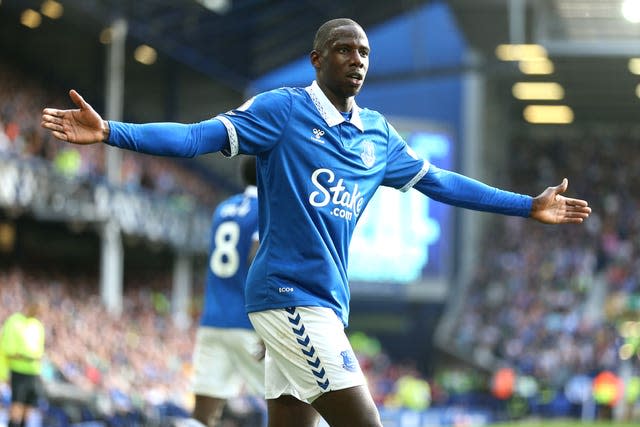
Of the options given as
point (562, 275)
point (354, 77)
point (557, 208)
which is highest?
point (562, 275)

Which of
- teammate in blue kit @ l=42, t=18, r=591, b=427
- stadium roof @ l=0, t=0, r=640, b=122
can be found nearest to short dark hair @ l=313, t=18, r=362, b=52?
teammate in blue kit @ l=42, t=18, r=591, b=427

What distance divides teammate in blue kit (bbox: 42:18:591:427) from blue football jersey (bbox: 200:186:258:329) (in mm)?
3372

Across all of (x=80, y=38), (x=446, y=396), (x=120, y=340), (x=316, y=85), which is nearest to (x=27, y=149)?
(x=120, y=340)

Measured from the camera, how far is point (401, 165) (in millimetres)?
6059

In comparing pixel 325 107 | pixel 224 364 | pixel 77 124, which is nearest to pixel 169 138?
pixel 77 124

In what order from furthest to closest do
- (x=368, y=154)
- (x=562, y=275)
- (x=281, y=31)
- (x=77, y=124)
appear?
(x=562, y=275) < (x=281, y=31) < (x=368, y=154) < (x=77, y=124)

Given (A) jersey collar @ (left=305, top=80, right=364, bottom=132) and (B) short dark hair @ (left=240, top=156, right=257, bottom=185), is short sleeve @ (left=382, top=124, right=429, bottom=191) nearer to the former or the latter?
(A) jersey collar @ (left=305, top=80, right=364, bottom=132)

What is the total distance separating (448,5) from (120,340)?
1727cm

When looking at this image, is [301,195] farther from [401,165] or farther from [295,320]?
[401,165]

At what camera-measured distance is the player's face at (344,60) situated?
220 inches

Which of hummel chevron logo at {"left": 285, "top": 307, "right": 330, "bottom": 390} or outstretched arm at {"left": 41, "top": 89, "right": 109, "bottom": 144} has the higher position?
outstretched arm at {"left": 41, "top": 89, "right": 109, "bottom": 144}

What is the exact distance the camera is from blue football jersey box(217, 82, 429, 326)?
5535mm

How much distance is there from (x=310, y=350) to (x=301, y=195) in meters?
0.65

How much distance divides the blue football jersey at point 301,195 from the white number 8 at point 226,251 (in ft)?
11.4
